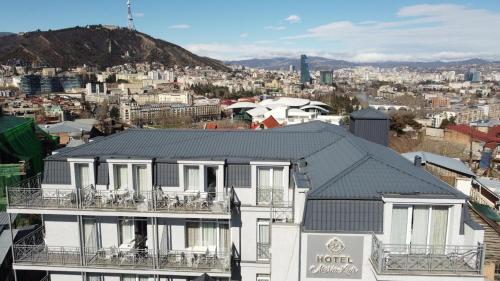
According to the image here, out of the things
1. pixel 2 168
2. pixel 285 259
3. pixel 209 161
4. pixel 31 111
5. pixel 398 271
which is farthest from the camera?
pixel 31 111

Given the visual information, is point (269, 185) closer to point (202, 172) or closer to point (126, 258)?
point (202, 172)

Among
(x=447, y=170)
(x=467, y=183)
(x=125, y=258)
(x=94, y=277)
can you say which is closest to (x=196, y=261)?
(x=125, y=258)

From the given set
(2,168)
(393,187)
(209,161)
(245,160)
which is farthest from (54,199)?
(2,168)

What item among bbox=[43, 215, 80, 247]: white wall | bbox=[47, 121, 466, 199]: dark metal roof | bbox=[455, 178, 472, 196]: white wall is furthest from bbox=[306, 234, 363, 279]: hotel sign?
bbox=[455, 178, 472, 196]: white wall

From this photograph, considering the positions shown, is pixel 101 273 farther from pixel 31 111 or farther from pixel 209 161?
pixel 31 111

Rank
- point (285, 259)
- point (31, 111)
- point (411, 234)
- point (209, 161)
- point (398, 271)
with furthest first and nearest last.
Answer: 1. point (31, 111)
2. point (209, 161)
3. point (285, 259)
4. point (411, 234)
5. point (398, 271)

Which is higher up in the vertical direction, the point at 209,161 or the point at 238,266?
the point at 209,161
